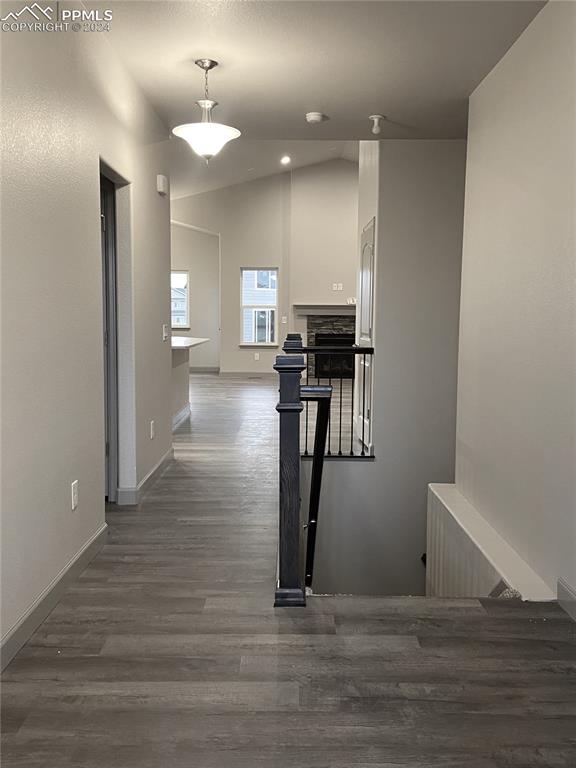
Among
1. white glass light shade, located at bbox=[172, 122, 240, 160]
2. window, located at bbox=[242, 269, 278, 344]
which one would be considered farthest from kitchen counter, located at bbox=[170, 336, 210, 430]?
window, located at bbox=[242, 269, 278, 344]

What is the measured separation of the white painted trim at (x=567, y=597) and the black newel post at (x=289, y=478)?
3.46ft

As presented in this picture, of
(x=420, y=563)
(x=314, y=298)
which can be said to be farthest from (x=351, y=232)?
(x=420, y=563)

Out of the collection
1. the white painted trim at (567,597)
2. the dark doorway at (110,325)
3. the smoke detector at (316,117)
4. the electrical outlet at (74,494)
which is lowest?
the white painted trim at (567,597)

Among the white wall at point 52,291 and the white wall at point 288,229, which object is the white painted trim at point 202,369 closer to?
the white wall at point 288,229

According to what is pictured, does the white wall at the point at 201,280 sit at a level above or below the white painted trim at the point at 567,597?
above

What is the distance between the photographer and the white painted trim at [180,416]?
7406mm

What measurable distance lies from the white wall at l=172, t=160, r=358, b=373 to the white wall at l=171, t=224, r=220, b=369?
2.86ft

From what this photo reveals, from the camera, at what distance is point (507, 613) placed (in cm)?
274

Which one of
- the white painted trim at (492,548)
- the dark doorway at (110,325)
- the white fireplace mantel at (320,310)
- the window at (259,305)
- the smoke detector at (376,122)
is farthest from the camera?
the window at (259,305)

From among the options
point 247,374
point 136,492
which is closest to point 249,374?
point 247,374

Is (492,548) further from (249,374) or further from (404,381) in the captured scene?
(249,374)

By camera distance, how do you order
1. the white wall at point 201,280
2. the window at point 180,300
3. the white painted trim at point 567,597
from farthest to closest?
the window at point 180,300
the white wall at point 201,280
the white painted trim at point 567,597

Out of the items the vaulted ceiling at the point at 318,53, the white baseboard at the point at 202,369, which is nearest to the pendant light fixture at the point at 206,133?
the vaulted ceiling at the point at 318,53

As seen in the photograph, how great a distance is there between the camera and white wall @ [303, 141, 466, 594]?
583cm
